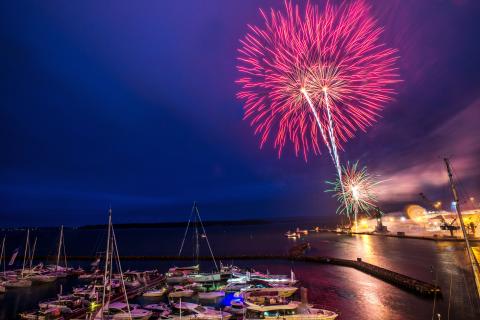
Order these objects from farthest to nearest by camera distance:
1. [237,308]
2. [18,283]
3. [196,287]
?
[18,283] < [196,287] < [237,308]

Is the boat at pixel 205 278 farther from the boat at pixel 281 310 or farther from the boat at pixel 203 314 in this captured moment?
the boat at pixel 281 310

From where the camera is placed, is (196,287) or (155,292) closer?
(155,292)

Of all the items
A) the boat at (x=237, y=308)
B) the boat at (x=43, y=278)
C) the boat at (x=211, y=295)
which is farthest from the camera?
the boat at (x=43, y=278)

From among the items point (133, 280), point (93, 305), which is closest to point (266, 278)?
point (133, 280)

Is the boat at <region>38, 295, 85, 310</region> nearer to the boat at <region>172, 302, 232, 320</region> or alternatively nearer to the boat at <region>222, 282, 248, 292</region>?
the boat at <region>172, 302, 232, 320</region>

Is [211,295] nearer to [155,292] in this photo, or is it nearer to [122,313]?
[155,292]

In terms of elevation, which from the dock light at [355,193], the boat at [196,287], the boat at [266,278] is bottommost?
the boat at [196,287]

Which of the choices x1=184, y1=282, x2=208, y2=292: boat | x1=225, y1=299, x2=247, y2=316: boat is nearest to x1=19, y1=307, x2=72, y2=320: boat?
→ x1=184, y1=282, x2=208, y2=292: boat

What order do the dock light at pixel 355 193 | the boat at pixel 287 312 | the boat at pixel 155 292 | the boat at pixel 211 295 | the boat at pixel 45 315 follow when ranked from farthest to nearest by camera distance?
the dock light at pixel 355 193
the boat at pixel 155 292
the boat at pixel 211 295
the boat at pixel 45 315
the boat at pixel 287 312

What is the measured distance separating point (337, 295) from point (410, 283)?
953 centimetres

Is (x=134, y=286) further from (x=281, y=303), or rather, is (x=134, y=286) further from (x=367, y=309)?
(x=367, y=309)

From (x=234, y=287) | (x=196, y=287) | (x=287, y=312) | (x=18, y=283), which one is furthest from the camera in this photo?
(x=18, y=283)

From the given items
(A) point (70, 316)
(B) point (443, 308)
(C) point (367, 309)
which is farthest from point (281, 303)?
(A) point (70, 316)

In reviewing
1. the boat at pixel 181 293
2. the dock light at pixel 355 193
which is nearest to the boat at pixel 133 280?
the boat at pixel 181 293
